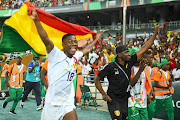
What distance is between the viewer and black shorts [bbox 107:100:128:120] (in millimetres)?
4241

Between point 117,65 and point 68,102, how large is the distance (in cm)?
134

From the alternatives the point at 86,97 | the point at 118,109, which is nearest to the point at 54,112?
the point at 118,109

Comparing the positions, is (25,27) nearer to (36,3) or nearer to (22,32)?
(22,32)

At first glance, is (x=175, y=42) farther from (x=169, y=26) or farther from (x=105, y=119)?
(x=105, y=119)

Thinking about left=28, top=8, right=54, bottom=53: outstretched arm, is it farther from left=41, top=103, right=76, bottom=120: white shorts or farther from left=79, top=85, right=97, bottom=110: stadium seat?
left=79, top=85, right=97, bottom=110: stadium seat

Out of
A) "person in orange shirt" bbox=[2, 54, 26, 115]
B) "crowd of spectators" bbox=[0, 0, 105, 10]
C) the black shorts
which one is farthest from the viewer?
"crowd of spectators" bbox=[0, 0, 105, 10]

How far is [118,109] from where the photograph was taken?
4.25m

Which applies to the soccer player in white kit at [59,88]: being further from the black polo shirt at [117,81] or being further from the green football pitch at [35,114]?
the green football pitch at [35,114]

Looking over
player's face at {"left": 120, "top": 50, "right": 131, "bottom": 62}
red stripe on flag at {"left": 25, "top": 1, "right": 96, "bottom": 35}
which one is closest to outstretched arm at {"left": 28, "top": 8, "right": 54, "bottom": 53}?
red stripe on flag at {"left": 25, "top": 1, "right": 96, "bottom": 35}

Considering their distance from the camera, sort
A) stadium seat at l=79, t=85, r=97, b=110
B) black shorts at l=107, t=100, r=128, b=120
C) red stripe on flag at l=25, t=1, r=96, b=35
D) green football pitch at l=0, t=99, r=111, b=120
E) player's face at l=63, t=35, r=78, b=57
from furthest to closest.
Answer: stadium seat at l=79, t=85, r=97, b=110
green football pitch at l=0, t=99, r=111, b=120
red stripe on flag at l=25, t=1, r=96, b=35
black shorts at l=107, t=100, r=128, b=120
player's face at l=63, t=35, r=78, b=57

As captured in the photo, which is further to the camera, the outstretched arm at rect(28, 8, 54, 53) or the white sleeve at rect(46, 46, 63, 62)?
the white sleeve at rect(46, 46, 63, 62)

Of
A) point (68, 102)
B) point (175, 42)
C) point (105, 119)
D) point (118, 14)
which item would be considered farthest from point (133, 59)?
point (118, 14)

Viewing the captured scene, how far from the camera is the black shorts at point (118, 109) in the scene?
4.24m

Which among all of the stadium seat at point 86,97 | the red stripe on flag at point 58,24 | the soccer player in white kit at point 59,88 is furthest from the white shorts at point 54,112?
the stadium seat at point 86,97
